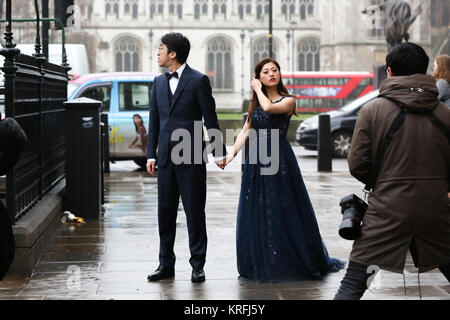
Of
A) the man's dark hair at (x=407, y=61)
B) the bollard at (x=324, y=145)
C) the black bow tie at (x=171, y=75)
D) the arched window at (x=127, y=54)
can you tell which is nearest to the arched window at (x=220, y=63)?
the arched window at (x=127, y=54)

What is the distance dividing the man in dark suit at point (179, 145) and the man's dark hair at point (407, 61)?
6.13ft

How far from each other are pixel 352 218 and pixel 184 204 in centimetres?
204

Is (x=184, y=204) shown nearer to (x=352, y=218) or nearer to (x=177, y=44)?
(x=177, y=44)

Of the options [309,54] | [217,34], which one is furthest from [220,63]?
[309,54]

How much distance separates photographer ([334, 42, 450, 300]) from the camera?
4.33 metres

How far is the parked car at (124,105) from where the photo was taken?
15750mm

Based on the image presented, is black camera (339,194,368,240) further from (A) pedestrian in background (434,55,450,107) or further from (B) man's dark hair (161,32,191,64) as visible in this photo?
(A) pedestrian in background (434,55,450,107)

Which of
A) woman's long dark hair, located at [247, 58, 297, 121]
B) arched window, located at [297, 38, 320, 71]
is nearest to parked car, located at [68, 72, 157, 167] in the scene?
woman's long dark hair, located at [247, 58, 297, 121]

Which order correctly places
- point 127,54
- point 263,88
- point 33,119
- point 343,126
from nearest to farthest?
point 263,88, point 33,119, point 343,126, point 127,54

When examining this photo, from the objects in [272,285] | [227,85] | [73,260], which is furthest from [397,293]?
[227,85]

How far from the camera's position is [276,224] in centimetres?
614

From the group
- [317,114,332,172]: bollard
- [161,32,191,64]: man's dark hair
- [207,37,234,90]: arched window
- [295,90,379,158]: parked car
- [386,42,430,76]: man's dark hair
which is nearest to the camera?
[386,42,430,76]: man's dark hair

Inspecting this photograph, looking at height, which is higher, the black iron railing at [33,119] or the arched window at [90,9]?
the arched window at [90,9]

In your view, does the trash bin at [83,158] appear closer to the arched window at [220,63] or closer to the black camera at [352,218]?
the black camera at [352,218]
